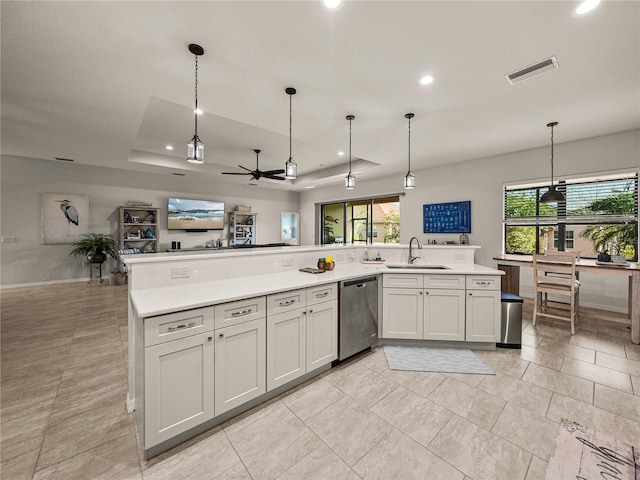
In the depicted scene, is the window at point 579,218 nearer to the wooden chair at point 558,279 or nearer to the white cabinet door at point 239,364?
the wooden chair at point 558,279

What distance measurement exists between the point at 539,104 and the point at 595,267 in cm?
220

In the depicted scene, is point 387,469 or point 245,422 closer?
point 387,469

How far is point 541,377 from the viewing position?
233cm

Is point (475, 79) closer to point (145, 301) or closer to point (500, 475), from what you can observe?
point (500, 475)

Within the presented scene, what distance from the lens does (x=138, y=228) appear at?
22.5 feet

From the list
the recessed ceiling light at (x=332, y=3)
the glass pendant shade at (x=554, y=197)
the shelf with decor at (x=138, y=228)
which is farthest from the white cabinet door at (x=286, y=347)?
the shelf with decor at (x=138, y=228)

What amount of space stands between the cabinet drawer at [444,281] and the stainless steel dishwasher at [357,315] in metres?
0.57

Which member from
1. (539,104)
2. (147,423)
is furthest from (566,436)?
(539,104)

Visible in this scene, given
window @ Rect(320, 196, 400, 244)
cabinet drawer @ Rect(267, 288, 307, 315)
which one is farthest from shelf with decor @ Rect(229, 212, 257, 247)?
cabinet drawer @ Rect(267, 288, 307, 315)

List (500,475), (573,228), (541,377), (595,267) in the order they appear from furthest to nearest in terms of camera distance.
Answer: (573,228) → (595,267) → (541,377) → (500,475)

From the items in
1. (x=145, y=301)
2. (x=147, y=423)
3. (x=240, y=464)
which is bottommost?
(x=240, y=464)

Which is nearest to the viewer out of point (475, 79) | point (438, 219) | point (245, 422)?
point (245, 422)

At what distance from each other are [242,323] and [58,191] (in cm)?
697

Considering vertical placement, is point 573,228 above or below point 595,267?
above
